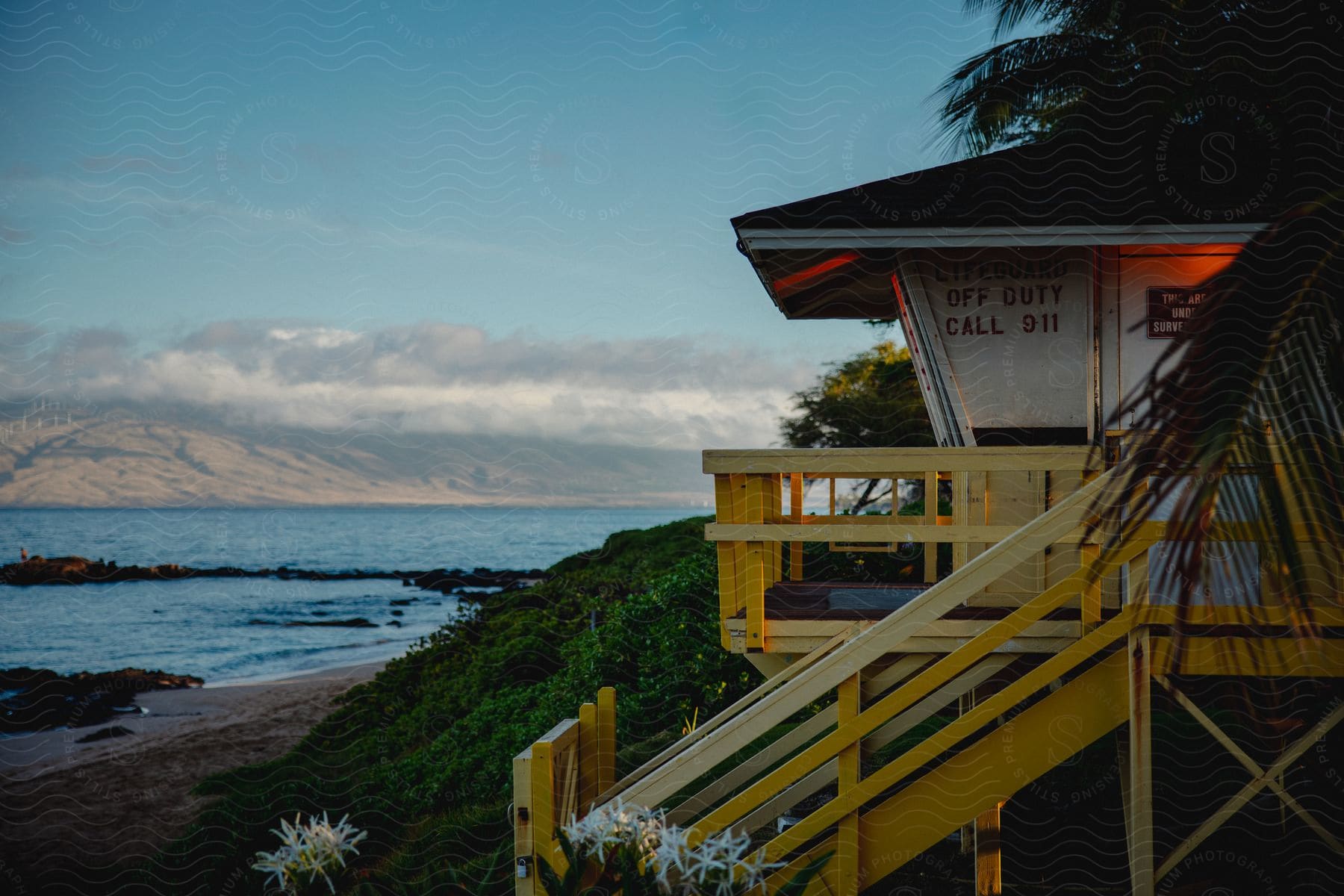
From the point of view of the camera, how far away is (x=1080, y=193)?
5.83 m

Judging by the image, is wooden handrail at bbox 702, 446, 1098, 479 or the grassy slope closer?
wooden handrail at bbox 702, 446, 1098, 479

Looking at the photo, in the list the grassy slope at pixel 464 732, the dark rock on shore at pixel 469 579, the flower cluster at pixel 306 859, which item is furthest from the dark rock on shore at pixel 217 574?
the flower cluster at pixel 306 859

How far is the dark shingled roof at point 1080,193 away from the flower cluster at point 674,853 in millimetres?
3413

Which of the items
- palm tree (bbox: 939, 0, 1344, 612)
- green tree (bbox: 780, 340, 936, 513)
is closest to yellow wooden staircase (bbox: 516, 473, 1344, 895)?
palm tree (bbox: 939, 0, 1344, 612)

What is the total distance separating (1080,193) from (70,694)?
23.3 m

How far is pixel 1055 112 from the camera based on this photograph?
13500 mm

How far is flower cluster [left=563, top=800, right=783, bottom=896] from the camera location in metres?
4.31

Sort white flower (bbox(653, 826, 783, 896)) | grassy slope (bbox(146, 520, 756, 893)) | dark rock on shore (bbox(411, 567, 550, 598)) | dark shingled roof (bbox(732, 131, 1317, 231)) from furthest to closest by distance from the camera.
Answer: dark rock on shore (bbox(411, 567, 550, 598))
grassy slope (bbox(146, 520, 756, 893))
dark shingled roof (bbox(732, 131, 1317, 231))
white flower (bbox(653, 826, 783, 896))

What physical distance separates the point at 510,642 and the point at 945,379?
11.3 metres

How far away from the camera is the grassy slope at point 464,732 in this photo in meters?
8.53

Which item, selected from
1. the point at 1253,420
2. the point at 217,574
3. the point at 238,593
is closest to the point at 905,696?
the point at 1253,420

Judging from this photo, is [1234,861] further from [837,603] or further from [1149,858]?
[837,603]

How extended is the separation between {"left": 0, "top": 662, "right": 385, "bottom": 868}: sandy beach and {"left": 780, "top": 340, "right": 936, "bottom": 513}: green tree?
12.0 meters

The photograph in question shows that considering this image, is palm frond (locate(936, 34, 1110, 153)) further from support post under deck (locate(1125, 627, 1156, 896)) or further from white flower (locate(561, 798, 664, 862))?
white flower (locate(561, 798, 664, 862))
